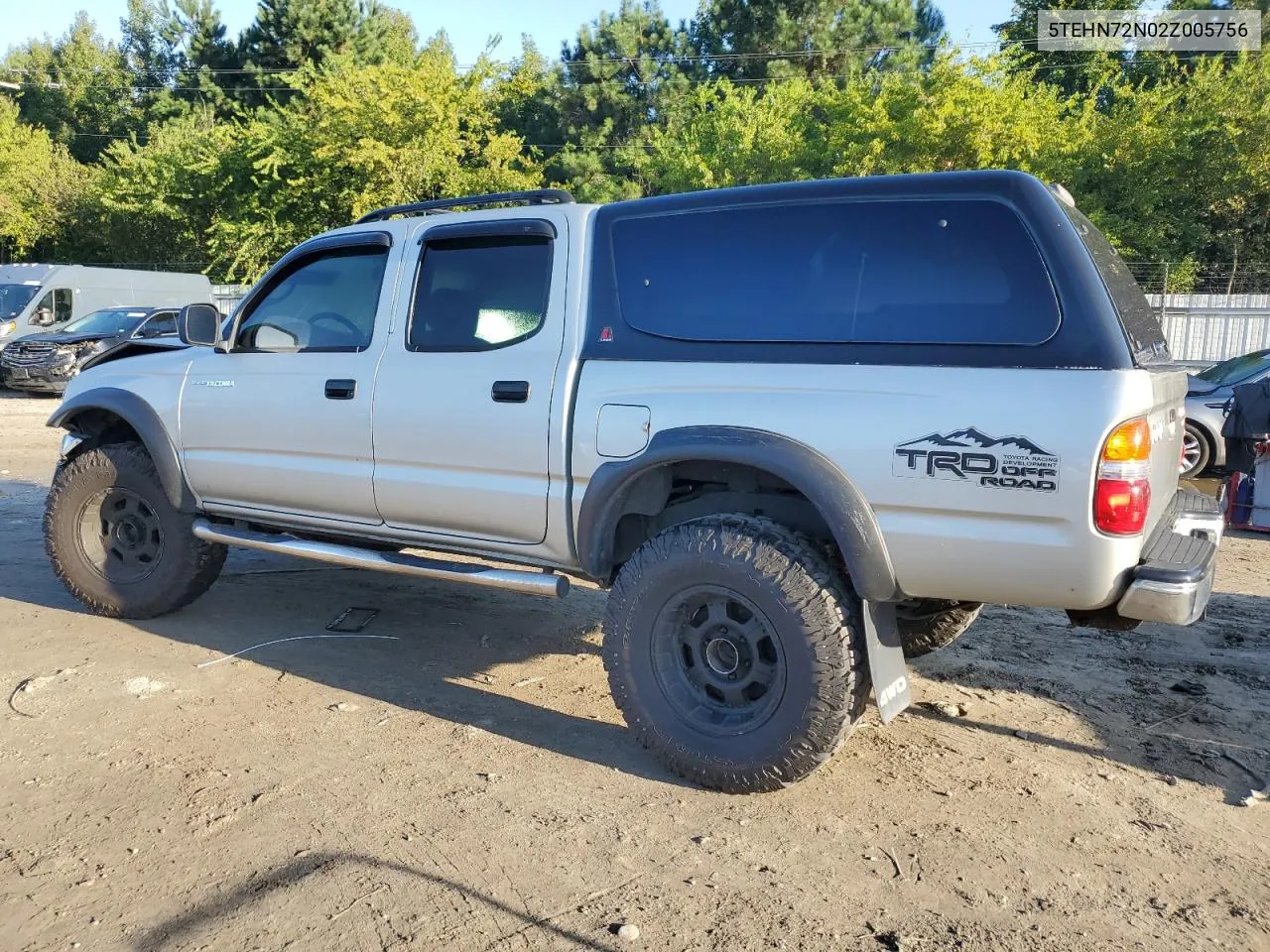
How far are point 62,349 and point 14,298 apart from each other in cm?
271

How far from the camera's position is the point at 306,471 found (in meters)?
4.68

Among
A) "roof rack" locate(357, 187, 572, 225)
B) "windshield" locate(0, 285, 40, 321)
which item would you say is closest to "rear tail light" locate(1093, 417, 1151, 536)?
"roof rack" locate(357, 187, 572, 225)

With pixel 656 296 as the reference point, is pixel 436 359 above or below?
below

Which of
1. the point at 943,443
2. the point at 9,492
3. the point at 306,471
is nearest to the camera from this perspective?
the point at 943,443

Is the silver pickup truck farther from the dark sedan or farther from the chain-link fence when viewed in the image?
the chain-link fence

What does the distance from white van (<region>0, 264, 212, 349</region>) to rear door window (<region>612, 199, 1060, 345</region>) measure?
1700cm

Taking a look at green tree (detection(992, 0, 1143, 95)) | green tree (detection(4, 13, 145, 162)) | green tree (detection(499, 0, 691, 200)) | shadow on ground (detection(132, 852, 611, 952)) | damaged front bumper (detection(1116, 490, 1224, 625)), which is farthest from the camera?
green tree (detection(4, 13, 145, 162))

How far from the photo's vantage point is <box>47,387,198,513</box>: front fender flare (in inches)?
201

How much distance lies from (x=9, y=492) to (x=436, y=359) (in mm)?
6705

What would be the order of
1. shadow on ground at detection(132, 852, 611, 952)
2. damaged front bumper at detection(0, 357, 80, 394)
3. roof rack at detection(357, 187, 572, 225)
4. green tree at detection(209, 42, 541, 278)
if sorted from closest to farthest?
shadow on ground at detection(132, 852, 611, 952) < roof rack at detection(357, 187, 572, 225) < damaged front bumper at detection(0, 357, 80, 394) < green tree at detection(209, 42, 541, 278)

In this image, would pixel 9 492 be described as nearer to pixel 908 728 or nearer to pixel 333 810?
pixel 333 810

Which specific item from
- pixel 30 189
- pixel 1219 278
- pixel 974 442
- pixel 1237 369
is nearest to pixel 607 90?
pixel 30 189

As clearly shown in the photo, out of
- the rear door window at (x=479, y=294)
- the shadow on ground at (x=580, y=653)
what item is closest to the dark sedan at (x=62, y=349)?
the shadow on ground at (x=580, y=653)

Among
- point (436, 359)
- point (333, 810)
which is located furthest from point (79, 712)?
point (436, 359)
